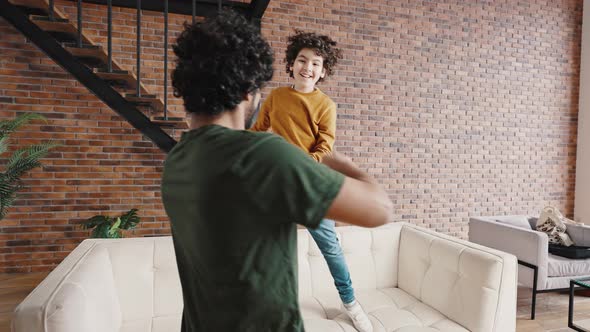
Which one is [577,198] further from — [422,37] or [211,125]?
[211,125]

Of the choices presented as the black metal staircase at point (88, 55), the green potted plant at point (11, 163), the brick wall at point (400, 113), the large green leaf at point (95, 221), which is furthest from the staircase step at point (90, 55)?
the large green leaf at point (95, 221)

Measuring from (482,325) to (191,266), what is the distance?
5.67ft

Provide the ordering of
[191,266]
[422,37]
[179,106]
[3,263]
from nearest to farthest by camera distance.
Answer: [191,266], [3,263], [179,106], [422,37]

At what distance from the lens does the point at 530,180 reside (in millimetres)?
5938

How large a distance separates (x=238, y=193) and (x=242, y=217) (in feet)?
0.17

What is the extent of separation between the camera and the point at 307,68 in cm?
190

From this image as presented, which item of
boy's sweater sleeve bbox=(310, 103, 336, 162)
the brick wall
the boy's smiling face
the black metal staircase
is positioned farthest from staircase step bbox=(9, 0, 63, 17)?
boy's sweater sleeve bbox=(310, 103, 336, 162)

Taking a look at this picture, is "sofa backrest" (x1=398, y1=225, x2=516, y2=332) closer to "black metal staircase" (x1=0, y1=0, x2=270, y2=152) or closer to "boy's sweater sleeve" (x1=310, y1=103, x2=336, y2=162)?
"boy's sweater sleeve" (x1=310, y1=103, x2=336, y2=162)

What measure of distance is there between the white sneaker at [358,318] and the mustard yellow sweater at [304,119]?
31.4 inches

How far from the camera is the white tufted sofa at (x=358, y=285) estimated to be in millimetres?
1890

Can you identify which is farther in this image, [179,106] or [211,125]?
[179,106]

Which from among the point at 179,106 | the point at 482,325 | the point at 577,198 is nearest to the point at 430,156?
the point at 577,198

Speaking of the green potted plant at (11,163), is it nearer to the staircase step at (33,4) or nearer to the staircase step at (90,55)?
the staircase step at (90,55)

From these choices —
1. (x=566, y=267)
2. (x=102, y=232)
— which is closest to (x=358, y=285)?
(x=566, y=267)
